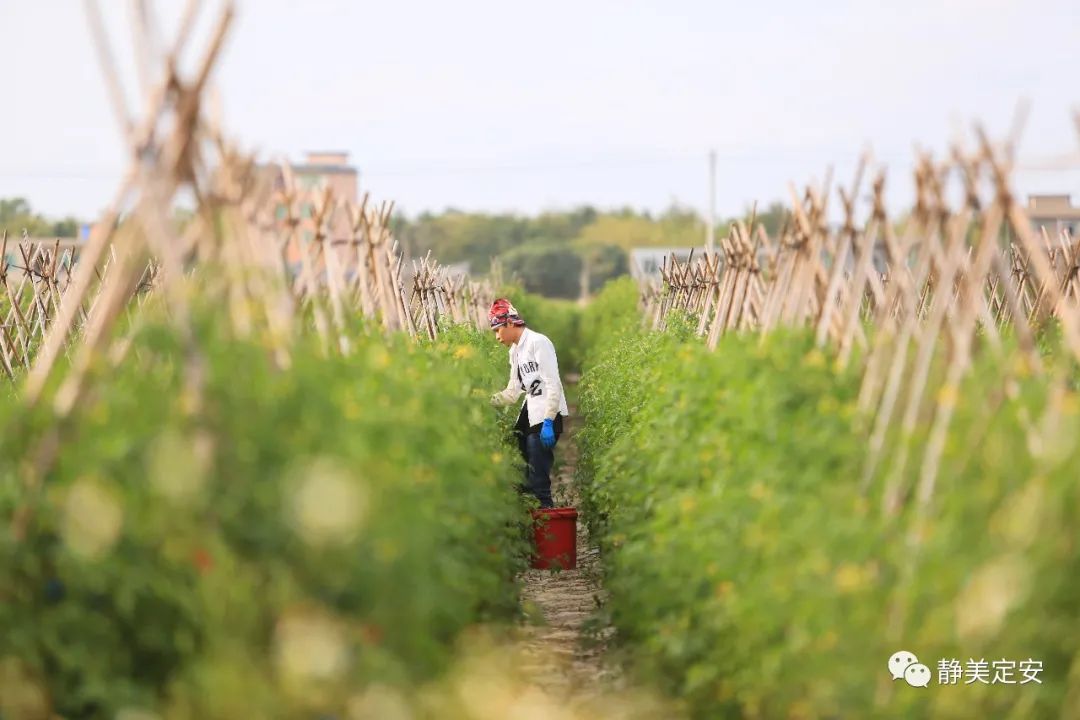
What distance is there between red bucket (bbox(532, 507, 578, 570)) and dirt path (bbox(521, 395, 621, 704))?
95 millimetres

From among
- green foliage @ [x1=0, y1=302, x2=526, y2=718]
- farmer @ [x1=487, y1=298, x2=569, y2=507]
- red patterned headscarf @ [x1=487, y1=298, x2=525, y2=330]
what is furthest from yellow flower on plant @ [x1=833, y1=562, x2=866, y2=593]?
red patterned headscarf @ [x1=487, y1=298, x2=525, y2=330]

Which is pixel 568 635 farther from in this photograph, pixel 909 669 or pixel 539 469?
pixel 909 669

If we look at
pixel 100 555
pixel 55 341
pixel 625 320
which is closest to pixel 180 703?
pixel 100 555

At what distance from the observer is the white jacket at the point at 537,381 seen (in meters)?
9.62

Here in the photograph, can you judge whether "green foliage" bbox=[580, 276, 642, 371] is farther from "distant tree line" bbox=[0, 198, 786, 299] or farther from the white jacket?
"distant tree line" bbox=[0, 198, 786, 299]

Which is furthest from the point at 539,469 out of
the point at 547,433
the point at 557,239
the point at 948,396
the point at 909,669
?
the point at 557,239

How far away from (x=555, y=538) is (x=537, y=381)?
1.44 m

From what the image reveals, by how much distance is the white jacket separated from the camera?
962 cm

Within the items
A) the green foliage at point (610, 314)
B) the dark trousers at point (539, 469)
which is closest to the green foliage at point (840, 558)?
the dark trousers at point (539, 469)

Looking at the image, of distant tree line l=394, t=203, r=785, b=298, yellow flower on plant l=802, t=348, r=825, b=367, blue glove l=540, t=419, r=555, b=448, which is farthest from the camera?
distant tree line l=394, t=203, r=785, b=298

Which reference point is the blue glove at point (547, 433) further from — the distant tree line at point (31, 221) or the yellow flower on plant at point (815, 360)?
the distant tree line at point (31, 221)

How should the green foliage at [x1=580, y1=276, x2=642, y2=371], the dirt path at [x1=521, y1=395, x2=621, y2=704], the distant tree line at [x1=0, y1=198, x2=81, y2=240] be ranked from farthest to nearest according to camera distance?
the distant tree line at [x1=0, y1=198, x2=81, y2=240], the green foliage at [x1=580, y1=276, x2=642, y2=371], the dirt path at [x1=521, y1=395, x2=621, y2=704]

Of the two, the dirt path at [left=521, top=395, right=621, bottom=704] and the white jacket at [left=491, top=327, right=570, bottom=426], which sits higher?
the white jacket at [left=491, top=327, right=570, bottom=426]

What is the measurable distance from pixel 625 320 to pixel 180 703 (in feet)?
59.2
